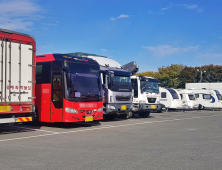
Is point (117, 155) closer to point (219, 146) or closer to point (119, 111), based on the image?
point (219, 146)

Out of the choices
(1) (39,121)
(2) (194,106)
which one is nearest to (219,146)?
(1) (39,121)

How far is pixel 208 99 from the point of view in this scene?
109 ft

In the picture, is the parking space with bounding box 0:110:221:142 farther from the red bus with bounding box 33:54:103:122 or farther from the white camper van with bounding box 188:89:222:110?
the white camper van with bounding box 188:89:222:110

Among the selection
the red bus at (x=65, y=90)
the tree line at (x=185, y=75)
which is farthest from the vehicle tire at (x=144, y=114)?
the tree line at (x=185, y=75)

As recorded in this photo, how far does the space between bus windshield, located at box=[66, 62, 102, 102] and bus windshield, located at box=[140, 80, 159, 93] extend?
6.45 m

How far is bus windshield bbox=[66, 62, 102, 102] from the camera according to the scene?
40.3ft

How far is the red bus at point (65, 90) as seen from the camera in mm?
12195

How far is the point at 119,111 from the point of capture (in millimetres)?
15992

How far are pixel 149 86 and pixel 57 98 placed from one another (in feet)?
29.9

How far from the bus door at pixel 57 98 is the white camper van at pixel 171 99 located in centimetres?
1796

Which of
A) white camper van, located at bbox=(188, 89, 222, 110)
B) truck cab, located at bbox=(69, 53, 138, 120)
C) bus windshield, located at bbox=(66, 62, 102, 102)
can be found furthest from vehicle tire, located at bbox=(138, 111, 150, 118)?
white camper van, located at bbox=(188, 89, 222, 110)

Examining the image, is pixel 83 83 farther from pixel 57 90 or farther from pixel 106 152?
pixel 106 152

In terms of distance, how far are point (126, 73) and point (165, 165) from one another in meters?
11.1

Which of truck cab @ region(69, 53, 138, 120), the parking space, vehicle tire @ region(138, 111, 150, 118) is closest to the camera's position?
the parking space
